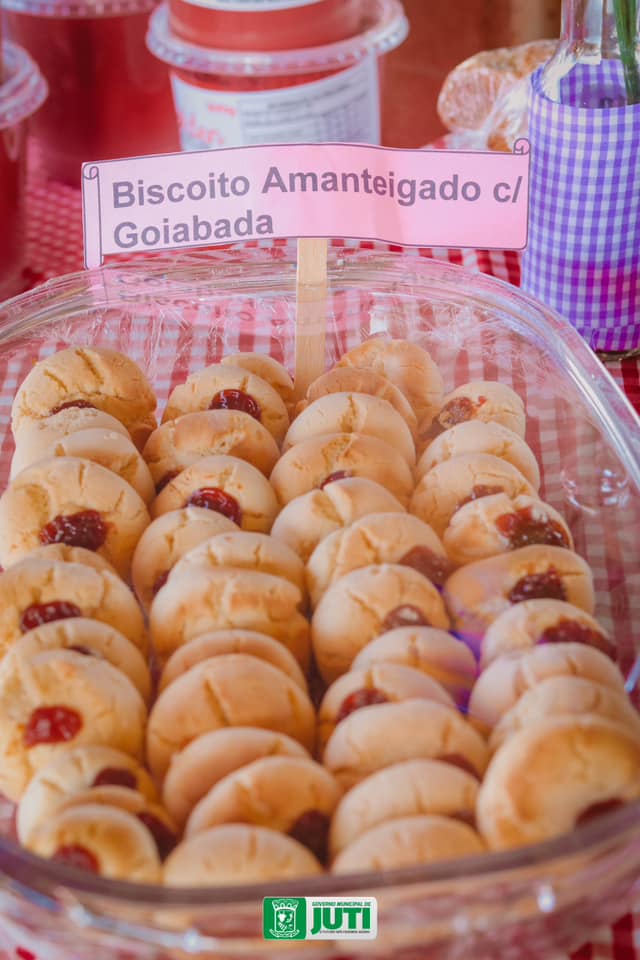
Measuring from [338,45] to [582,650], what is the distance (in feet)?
3.62

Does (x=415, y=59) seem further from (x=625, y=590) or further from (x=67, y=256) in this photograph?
(x=625, y=590)

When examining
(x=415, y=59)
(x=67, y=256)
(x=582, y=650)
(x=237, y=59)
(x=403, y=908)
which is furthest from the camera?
(x=415, y=59)

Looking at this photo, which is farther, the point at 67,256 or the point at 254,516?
the point at 67,256

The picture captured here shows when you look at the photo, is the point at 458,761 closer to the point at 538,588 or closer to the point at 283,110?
the point at 538,588

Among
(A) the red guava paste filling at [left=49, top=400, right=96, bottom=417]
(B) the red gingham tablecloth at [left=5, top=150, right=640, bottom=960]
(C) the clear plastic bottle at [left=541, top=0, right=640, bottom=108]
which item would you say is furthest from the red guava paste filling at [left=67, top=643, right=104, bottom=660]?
(C) the clear plastic bottle at [left=541, top=0, right=640, bottom=108]

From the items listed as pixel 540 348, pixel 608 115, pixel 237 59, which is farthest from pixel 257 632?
pixel 237 59

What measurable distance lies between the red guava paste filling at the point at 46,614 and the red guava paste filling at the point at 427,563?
263mm

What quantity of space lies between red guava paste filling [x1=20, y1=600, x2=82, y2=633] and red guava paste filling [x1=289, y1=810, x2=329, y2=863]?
0.27 m

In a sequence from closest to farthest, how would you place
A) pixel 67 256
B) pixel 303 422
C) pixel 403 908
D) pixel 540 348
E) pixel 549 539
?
pixel 403 908
pixel 549 539
pixel 303 422
pixel 540 348
pixel 67 256

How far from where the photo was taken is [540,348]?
3.92ft

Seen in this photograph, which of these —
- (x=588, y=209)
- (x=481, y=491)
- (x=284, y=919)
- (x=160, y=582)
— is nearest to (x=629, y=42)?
(x=588, y=209)

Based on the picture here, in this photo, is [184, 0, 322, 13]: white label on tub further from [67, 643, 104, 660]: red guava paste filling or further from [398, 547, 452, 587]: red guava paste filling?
[67, 643, 104, 660]: red guava paste filling

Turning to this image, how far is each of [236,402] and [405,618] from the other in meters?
0.36

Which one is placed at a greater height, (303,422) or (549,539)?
(303,422)
